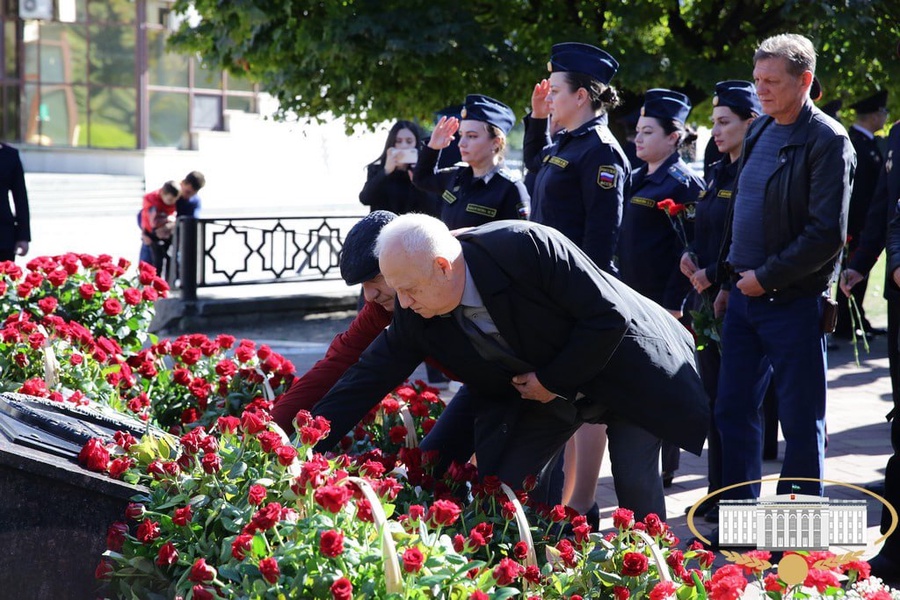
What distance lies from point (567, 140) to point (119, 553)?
315cm

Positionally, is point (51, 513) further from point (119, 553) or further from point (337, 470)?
point (337, 470)

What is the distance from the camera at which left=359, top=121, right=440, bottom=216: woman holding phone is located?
27.5ft

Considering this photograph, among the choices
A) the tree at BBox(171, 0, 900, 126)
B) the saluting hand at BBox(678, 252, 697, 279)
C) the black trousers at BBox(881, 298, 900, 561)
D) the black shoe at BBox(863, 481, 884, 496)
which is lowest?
the black shoe at BBox(863, 481, 884, 496)

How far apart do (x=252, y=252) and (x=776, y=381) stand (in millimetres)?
8093

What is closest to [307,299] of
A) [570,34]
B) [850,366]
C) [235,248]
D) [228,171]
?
[235,248]

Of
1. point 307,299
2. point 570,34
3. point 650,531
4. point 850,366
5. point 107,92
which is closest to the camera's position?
point 650,531

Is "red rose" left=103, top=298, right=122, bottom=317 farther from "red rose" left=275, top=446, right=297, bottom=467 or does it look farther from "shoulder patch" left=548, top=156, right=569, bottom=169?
"red rose" left=275, top=446, right=297, bottom=467

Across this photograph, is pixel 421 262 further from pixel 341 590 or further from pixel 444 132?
pixel 444 132

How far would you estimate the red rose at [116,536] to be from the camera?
275cm

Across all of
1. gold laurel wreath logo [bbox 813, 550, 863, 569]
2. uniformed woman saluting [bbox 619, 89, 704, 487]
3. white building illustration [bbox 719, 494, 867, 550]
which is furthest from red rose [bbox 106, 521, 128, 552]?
uniformed woman saluting [bbox 619, 89, 704, 487]

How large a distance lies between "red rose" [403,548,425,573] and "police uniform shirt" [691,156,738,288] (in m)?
3.11

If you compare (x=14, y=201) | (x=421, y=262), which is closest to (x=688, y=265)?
(x=421, y=262)

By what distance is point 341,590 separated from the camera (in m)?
2.21

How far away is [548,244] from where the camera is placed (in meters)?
3.26
